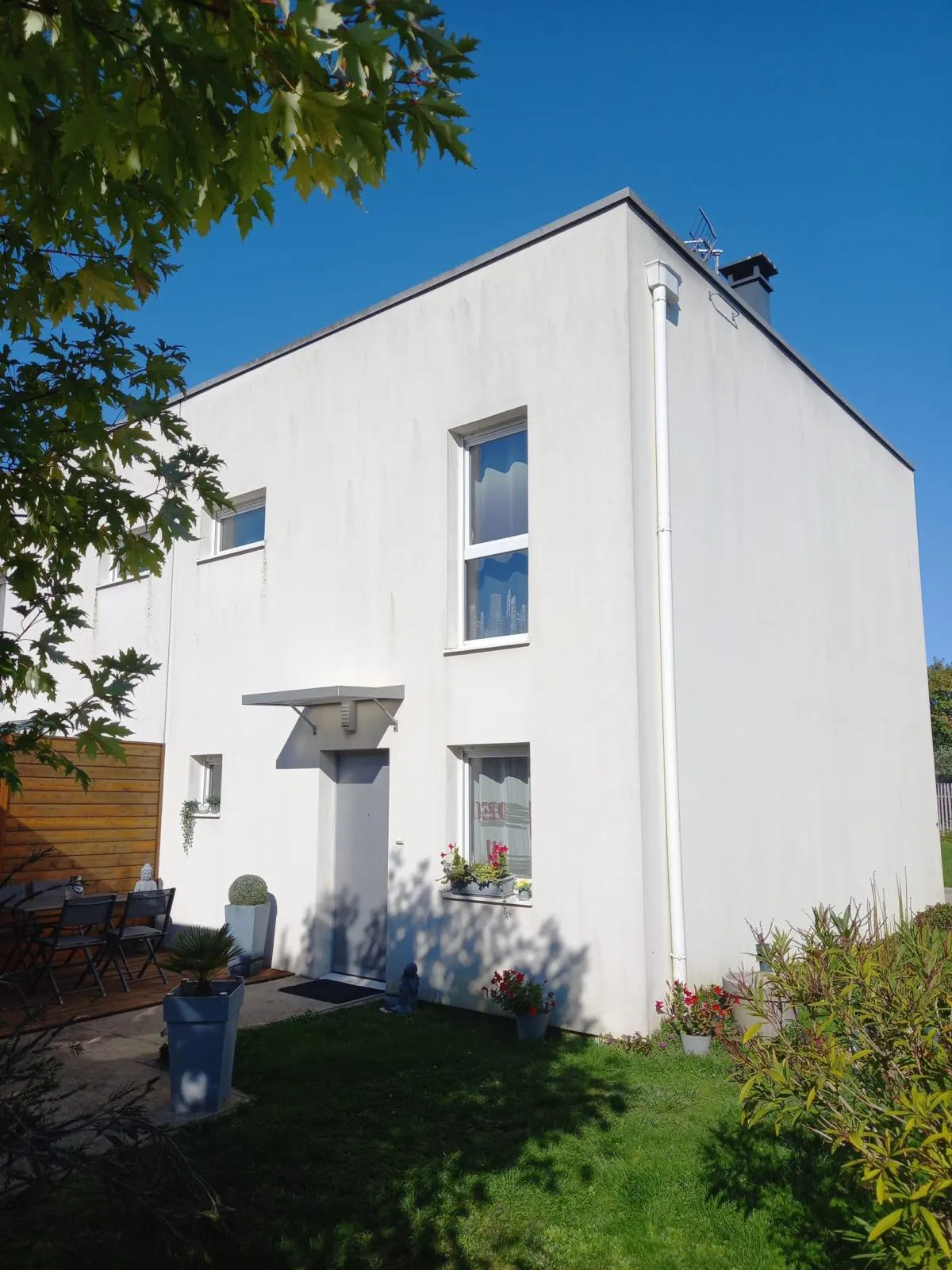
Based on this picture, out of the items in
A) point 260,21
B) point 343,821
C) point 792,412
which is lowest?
point 343,821

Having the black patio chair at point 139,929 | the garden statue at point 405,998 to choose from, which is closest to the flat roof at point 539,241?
the black patio chair at point 139,929

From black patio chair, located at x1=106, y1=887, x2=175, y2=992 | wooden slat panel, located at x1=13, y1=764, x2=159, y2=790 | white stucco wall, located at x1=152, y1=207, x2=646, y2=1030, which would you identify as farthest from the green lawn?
wooden slat panel, located at x1=13, y1=764, x2=159, y2=790

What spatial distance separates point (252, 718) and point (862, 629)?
7805 mm

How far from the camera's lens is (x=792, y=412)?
11.3 m

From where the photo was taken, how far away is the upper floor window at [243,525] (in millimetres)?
11516

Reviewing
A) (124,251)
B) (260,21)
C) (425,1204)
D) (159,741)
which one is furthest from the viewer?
(159,741)

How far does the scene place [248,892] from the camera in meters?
9.91

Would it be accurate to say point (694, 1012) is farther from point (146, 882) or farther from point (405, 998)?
point (146, 882)

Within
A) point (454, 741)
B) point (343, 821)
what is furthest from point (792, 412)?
point (343, 821)

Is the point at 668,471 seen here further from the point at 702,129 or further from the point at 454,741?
the point at 702,129

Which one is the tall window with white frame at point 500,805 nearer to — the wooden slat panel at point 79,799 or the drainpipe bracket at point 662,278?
the wooden slat panel at point 79,799

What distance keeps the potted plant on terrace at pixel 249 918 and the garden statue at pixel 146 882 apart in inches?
54.6

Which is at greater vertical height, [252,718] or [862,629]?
[862,629]

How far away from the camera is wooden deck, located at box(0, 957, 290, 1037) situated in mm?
8141
